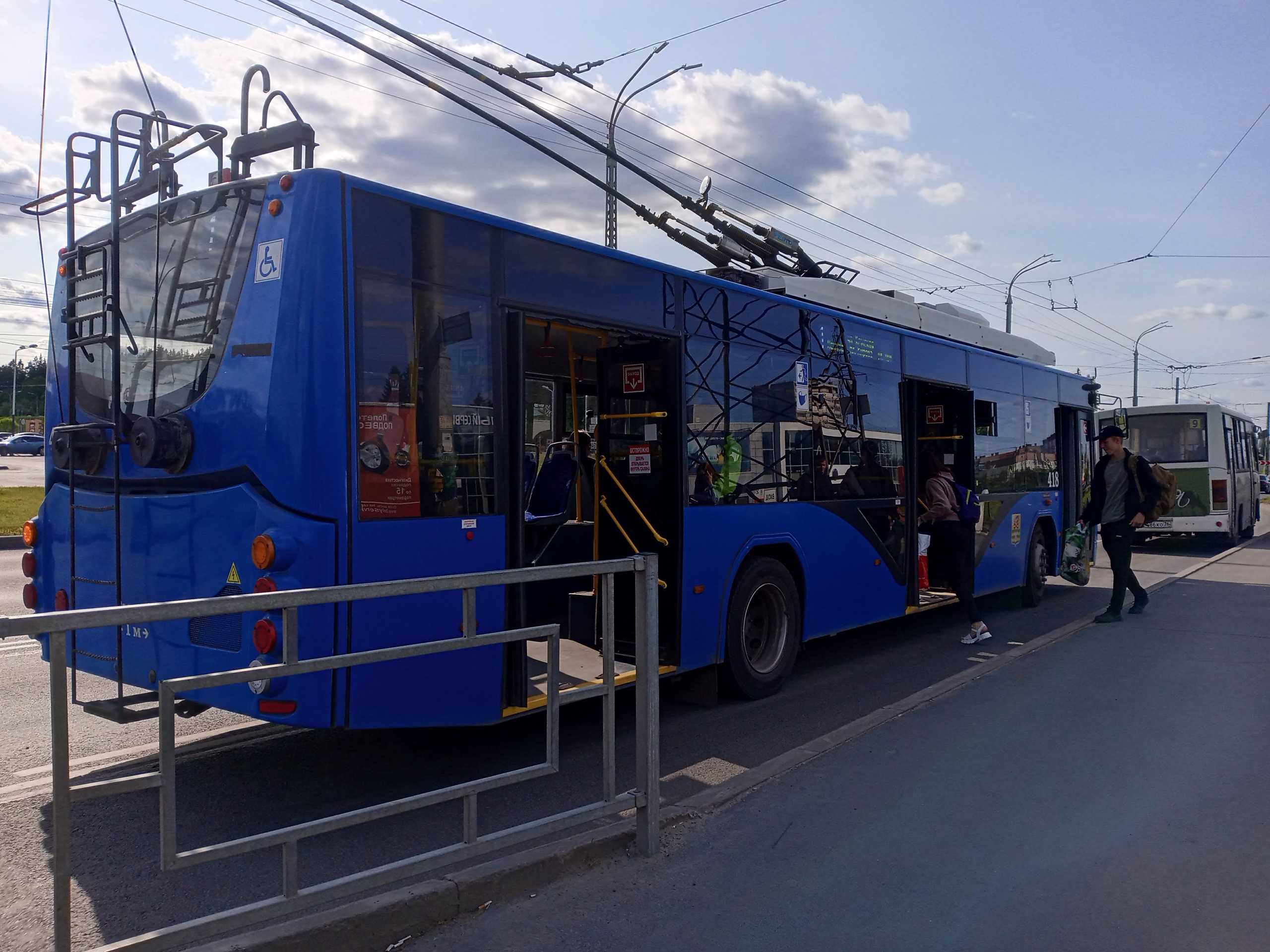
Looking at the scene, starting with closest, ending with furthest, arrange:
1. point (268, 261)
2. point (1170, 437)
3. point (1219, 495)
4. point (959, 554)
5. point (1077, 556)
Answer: point (268, 261) → point (959, 554) → point (1077, 556) → point (1219, 495) → point (1170, 437)

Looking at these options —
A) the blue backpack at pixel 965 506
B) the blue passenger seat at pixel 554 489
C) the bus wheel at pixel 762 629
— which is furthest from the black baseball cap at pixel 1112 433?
the blue passenger seat at pixel 554 489

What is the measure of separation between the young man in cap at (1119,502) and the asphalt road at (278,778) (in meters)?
3.31

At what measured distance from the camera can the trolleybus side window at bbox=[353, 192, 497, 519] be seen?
191 inches

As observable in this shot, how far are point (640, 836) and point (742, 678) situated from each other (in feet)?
10.0

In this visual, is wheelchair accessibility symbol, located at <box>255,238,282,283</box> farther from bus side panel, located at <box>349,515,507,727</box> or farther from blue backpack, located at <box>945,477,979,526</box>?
blue backpack, located at <box>945,477,979,526</box>

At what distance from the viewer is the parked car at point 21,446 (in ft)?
201

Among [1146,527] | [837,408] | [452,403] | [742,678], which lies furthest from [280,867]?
[1146,527]

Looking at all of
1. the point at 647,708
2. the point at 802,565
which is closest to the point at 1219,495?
the point at 802,565

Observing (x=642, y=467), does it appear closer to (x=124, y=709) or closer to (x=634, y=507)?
(x=634, y=507)

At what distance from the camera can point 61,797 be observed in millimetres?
2744

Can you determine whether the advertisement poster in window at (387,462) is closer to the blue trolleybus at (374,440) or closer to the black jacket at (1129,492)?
the blue trolleybus at (374,440)

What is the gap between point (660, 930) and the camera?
3766 millimetres

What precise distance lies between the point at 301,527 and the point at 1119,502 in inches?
363

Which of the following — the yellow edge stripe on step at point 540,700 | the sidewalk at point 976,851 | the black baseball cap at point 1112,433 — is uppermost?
the black baseball cap at point 1112,433
